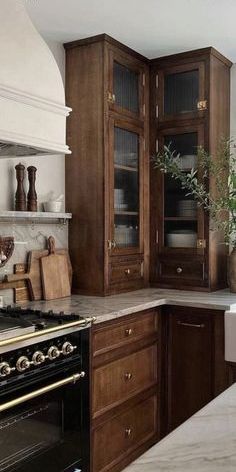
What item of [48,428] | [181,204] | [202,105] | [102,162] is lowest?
[48,428]

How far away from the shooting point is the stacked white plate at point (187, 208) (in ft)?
11.0

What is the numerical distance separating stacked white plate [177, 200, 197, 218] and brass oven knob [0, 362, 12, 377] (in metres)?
1.84

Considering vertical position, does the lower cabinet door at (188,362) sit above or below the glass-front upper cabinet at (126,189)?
below

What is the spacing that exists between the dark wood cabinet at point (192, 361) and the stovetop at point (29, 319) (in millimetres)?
837

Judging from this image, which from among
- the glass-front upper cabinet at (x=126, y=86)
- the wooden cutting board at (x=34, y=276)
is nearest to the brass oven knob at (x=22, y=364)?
the wooden cutting board at (x=34, y=276)

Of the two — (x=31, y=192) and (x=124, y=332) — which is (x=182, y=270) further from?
(x=31, y=192)

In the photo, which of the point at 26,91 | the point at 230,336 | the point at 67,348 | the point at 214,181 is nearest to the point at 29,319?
the point at 67,348

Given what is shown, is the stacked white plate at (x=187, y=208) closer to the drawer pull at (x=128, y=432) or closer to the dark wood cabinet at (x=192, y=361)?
the dark wood cabinet at (x=192, y=361)

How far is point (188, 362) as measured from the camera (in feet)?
9.73

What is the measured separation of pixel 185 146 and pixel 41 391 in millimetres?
1993

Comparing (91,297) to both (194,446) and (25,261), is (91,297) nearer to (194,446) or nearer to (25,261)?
(25,261)

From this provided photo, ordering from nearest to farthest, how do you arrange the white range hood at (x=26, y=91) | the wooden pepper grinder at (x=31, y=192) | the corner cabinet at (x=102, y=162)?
the white range hood at (x=26, y=91)
the wooden pepper grinder at (x=31, y=192)
the corner cabinet at (x=102, y=162)

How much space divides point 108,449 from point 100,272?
3.34 feet

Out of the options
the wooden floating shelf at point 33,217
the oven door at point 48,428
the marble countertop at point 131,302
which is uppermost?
the wooden floating shelf at point 33,217
